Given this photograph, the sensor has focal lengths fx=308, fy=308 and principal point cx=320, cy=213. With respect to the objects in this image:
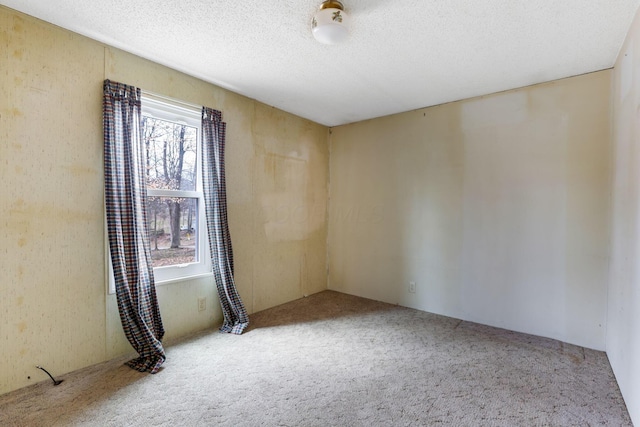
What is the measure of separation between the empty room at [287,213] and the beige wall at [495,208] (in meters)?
0.02

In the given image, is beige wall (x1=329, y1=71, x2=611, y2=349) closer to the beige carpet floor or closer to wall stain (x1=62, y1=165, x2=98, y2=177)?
the beige carpet floor

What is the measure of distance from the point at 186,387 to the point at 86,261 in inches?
42.5

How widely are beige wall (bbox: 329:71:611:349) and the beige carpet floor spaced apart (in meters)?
0.39

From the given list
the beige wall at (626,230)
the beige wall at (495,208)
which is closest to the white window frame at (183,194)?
the beige wall at (495,208)

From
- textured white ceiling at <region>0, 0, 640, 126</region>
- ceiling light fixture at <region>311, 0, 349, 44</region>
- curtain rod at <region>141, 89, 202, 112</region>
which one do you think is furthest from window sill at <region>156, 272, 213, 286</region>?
ceiling light fixture at <region>311, 0, 349, 44</region>

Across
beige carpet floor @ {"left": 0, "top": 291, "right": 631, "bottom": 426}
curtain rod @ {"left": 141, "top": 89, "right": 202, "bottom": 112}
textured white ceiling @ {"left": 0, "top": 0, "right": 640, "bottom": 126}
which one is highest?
textured white ceiling @ {"left": 0, "top": 0, "right": 640, "bottom": 126}

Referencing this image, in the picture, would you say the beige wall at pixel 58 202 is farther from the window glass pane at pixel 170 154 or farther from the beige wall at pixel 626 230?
the beige wall at pixel 626 230

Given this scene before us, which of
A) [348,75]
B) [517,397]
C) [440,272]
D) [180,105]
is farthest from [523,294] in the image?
[180,105]

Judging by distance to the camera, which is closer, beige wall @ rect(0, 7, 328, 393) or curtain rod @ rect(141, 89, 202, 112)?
beige wall @ rect(0, 7, 328, 393)

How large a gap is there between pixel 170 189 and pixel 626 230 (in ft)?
10.6

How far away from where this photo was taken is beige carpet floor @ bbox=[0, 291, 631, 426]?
164 centimetres

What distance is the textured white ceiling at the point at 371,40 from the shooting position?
1.72 meters

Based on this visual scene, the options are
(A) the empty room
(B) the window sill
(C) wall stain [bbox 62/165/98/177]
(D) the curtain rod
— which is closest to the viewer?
(A) the empty room

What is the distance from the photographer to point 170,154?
2582 mm
